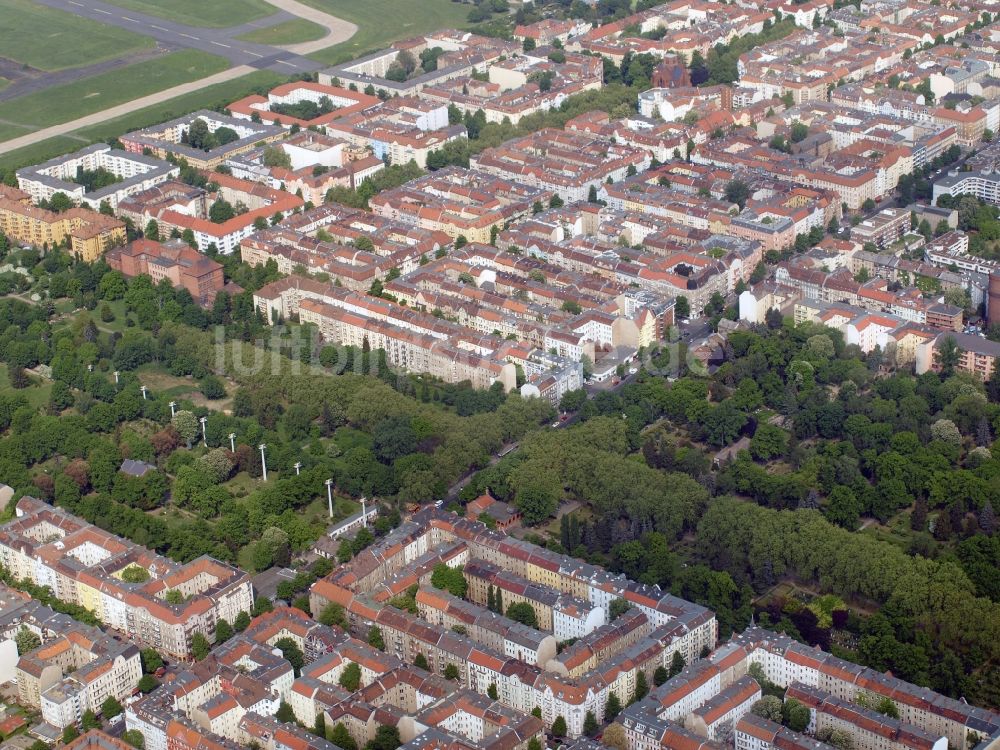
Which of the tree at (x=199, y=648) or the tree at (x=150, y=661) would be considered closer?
the tree at (x=150, y=661)

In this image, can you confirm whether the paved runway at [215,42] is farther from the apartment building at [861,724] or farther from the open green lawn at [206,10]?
the apartment building at [861,724]

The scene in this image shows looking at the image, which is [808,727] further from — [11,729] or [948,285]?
[948,285]

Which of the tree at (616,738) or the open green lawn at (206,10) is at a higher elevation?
the tree at (616,738)

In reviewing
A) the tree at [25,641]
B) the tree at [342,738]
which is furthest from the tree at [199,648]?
the tree at [342,738]

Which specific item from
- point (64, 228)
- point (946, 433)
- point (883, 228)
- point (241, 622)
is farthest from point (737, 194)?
point (241, 622)

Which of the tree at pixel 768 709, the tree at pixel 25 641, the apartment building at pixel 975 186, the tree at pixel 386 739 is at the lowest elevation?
the tree at pixel 25 641

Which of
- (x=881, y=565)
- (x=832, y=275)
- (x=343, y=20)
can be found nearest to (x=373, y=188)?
(x=832, y=275)
